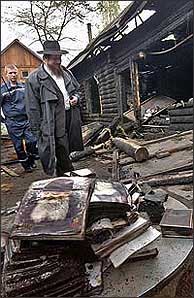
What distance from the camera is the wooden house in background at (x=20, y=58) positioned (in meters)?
0.85

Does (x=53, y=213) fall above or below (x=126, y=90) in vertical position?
below

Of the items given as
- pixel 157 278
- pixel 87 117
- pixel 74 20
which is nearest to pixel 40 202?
pixel 157 278

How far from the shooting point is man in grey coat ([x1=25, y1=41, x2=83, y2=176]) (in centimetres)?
124

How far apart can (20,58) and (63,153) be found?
20.3 inches

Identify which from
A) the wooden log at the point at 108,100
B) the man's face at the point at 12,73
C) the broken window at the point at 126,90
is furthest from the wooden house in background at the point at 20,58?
the broken window at the point at 126,90

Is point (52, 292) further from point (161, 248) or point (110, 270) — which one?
point (161, 248)

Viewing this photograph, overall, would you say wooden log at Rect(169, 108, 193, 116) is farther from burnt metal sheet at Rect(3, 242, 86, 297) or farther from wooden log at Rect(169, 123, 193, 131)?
burnt metal sheet at Rect(3, 242, 86, 297)

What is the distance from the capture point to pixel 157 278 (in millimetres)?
715

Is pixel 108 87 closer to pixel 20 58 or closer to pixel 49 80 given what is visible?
pixel 49 80

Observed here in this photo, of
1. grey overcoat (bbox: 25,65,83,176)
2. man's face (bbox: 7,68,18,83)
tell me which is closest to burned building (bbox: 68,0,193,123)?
grey overcoat (bbox: 25,65,83,176)

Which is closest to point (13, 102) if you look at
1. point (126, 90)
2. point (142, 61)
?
point (126, 90)

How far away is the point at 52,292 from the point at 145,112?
11.3ft

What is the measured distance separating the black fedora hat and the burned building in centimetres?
119

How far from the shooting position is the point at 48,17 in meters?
0.97
